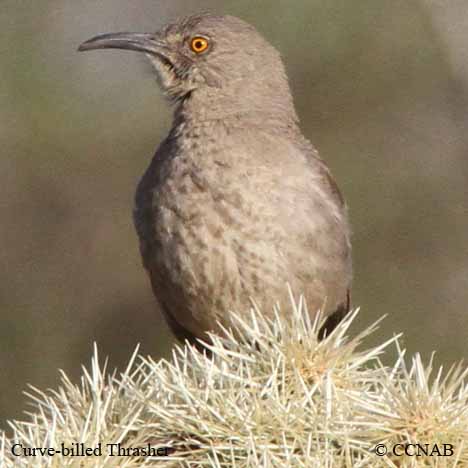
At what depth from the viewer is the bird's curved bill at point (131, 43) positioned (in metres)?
6.71

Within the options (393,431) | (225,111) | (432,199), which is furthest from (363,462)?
(432,199)

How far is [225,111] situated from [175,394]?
8.96ft

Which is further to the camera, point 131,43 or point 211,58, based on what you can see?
point 131,43

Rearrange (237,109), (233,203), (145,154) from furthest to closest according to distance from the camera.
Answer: (145,154) < (237,109) < (233,203)

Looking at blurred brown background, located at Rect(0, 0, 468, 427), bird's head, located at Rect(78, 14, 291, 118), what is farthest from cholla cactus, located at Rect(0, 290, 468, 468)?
blurred brown background, located at Rect(0, 0, 468, 427)

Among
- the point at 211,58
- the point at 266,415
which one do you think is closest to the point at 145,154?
the point at 211,58

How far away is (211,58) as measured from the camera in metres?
6.59

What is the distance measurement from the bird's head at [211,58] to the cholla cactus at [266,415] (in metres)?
2.67

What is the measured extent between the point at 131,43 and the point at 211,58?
499mm

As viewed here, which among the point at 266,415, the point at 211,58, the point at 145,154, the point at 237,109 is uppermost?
the point at 211,58

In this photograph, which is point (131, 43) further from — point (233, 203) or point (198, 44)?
point (233, 203)

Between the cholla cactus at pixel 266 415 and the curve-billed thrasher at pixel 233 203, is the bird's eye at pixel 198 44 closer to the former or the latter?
the curve-billed thrasher at pixel 233 203

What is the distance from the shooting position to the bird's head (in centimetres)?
653

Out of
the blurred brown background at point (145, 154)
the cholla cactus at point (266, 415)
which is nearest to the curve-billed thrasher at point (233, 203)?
the cholla cactus at point (266, 415)
